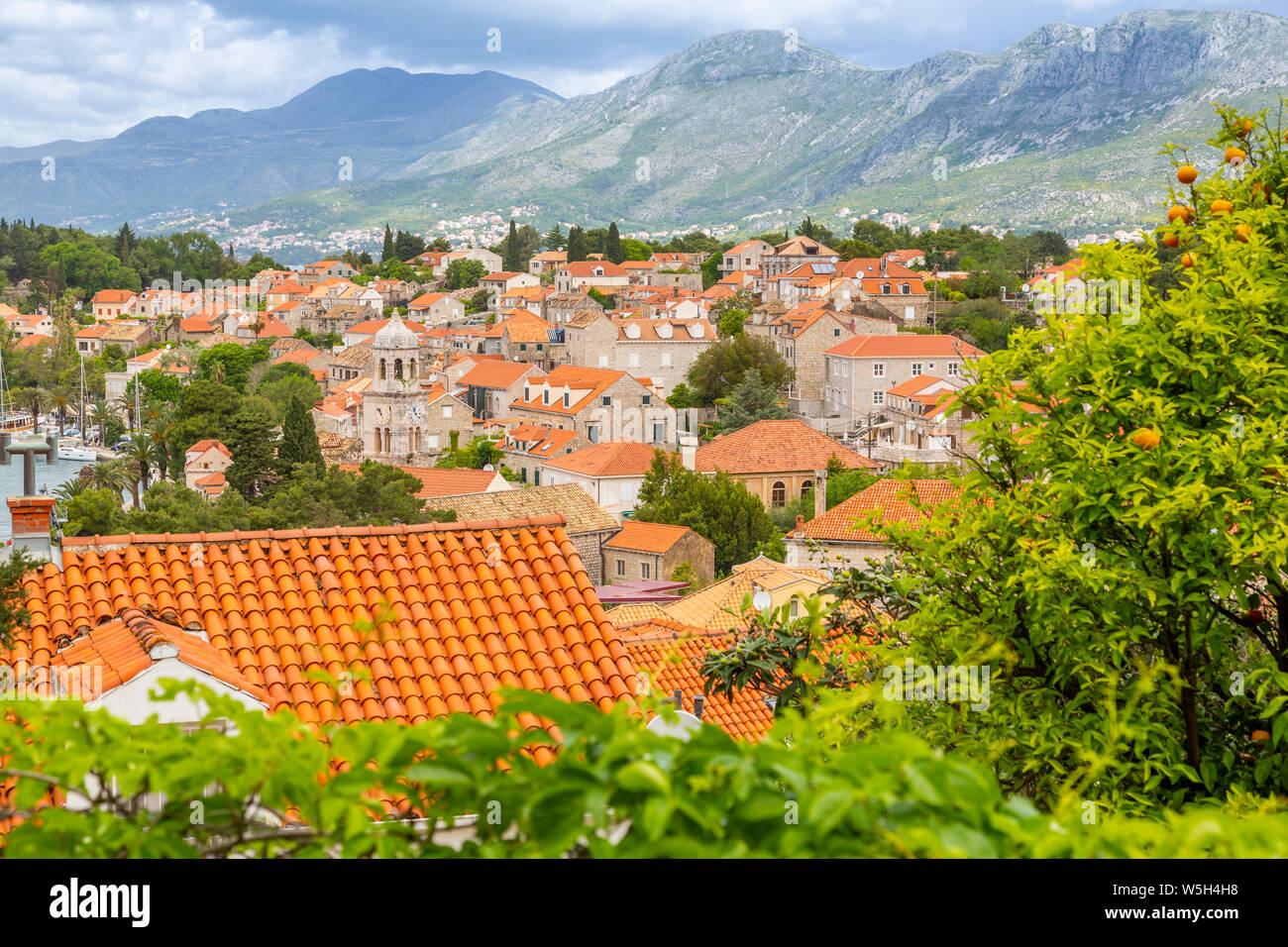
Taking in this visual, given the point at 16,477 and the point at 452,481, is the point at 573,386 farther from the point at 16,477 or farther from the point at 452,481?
the point at 16,477

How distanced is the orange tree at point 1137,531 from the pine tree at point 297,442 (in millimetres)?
46762

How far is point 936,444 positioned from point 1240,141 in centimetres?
5287

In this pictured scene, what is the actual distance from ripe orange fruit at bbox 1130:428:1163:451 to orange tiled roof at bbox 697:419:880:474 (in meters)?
53.8

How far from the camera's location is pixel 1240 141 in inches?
286

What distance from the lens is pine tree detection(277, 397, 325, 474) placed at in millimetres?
51188

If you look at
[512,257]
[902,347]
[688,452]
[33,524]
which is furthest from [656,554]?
[512,257]

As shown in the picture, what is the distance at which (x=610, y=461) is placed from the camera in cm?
5856

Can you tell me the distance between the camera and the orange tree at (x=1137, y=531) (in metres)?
5.60

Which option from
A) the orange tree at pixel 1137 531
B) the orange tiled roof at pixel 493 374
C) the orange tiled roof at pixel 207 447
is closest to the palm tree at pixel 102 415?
the orange tiled roof at pixel 493 374

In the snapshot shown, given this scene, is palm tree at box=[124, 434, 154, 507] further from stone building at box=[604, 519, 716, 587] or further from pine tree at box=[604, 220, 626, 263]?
pine tree at box=[604, 220, 626, 263]

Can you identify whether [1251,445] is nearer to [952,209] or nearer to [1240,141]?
[1240,141]

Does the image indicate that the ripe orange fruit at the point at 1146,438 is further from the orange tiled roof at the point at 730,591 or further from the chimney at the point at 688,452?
the chimney at the point at 688,452
